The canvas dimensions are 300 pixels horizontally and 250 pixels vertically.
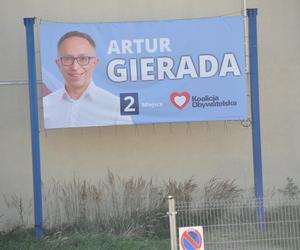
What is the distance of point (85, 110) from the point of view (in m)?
10.2

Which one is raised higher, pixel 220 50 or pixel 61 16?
pixel 61 16

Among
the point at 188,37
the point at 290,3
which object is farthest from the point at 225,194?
the point at 290,3

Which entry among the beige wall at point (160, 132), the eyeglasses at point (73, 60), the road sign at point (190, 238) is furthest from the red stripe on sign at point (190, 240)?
the beige wall at point (160, 132)

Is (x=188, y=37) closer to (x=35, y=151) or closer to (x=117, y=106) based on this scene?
(x=117, y=106)

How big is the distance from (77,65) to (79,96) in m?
0.49

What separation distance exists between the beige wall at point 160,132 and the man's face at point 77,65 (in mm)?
951

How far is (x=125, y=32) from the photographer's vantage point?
10.2m


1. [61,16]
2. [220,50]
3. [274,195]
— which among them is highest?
[61,16]

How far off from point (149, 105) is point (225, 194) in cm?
204

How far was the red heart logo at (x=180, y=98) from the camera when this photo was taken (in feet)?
33.4

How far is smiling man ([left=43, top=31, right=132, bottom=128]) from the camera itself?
10086 millimetres

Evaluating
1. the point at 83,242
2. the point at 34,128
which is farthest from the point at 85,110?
the point at 83,242

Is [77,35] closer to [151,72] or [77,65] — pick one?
[77,65]

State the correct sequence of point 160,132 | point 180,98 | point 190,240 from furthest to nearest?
point 160,132 → point 180,98 → point 190,240
